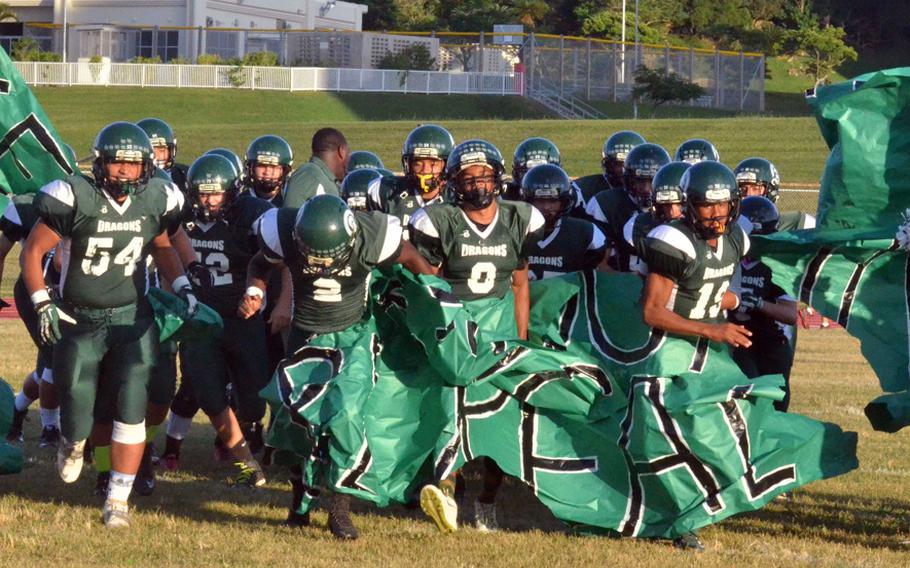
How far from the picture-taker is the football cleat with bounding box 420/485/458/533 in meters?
6.04

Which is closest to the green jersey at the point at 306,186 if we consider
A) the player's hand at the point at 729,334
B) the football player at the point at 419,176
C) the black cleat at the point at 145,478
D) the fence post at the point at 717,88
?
the football player at the point at 419,176

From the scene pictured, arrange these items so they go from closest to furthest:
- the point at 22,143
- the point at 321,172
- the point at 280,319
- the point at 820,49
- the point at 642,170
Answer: the point at 280,319, the point at 22,143, the point at 642,170, the point at 321,172, the point at 820,49

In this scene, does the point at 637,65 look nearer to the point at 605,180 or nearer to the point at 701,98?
the point at 701,98

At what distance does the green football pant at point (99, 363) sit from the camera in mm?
6414

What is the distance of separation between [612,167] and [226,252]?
8.25 ft

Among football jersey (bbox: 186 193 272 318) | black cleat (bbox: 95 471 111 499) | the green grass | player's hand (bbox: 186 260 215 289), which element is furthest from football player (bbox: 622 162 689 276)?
black cleat (bbox: 95 471 111 499)

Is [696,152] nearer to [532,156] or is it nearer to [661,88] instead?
[532,156]

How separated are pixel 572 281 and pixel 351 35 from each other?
37.0m

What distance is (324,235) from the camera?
6.15 metres

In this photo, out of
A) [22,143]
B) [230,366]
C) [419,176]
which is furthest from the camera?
[419,176]

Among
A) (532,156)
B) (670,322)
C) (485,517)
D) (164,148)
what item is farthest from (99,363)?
(532,156)

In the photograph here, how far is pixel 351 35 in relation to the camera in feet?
141

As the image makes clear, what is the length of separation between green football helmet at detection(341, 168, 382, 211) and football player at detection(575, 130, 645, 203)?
1.29 metres

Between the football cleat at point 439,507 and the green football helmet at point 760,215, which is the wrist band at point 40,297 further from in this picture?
the green football helmet at point 760,215
